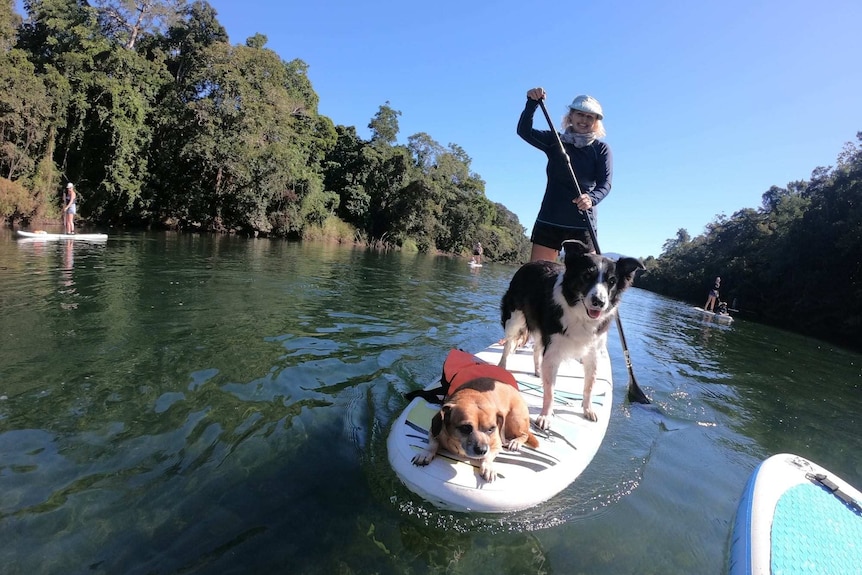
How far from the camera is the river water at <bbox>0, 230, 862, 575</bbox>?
2.74m

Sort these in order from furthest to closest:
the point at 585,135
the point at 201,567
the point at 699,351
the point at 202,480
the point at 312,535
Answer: the point at 699,351, the point at 585,135, the point at 202,480, the point at 312,535, the point at 201,567

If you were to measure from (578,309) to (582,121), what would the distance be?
2715 mm

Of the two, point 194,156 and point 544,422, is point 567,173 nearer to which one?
point 544,422

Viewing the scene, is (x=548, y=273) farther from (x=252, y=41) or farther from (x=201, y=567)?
(x=252, y=41)

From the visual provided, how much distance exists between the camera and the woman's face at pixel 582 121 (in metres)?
5.39

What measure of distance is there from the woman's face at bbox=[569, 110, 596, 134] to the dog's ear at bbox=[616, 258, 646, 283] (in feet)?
7.23

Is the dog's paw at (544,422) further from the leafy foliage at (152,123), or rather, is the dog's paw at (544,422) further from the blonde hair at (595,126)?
the leafy foliage at (152,123)

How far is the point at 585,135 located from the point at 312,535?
17.1 feet

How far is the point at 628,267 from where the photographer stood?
4098mm

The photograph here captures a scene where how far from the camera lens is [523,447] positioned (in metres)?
3.75

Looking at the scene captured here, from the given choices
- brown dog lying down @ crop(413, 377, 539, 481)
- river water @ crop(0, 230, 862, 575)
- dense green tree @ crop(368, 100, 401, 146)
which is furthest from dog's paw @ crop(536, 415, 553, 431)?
dense green tree @ crop(368, 100, 401, 146)

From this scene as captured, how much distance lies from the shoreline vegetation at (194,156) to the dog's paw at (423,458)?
30.3 m

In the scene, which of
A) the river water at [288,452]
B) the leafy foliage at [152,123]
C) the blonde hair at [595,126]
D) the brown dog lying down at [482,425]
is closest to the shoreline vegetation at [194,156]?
the leafy foliage at [152,123]

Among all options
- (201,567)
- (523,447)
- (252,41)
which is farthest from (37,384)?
(252,41)
